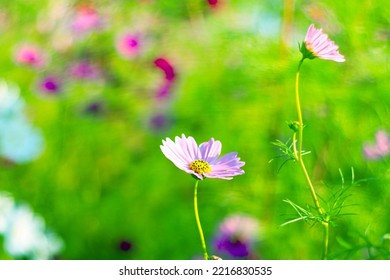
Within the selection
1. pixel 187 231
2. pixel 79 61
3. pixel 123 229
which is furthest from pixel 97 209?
pixel 79 61

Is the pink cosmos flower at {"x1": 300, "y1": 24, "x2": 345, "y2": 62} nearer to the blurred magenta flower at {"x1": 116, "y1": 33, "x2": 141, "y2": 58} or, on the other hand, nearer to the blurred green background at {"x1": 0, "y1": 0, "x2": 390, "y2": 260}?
the blurred green background at {"x1": 0, "y1": 0, "x2": 390, "y2": 260}

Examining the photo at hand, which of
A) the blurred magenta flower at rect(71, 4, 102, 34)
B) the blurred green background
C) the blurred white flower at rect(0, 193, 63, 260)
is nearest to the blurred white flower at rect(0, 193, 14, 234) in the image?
the blurred white flower at rect(0, 193, 63, 260)

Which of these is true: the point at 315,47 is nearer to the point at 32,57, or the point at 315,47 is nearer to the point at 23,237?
the point at 23,237

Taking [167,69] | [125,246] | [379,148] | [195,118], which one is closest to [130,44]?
[167,69]

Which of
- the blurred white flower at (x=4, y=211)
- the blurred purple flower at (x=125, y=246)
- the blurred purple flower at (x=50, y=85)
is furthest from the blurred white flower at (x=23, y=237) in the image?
the blurred purple flower at (x=50, y=85)

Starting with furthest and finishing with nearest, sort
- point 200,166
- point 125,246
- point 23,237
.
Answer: point 125,246, point 23,237, point 200,166

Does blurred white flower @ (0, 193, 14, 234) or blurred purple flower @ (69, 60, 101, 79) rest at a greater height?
blurred purple flower @ (69, 60, 101, 79)

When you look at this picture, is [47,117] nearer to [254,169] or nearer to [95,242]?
[95,242]


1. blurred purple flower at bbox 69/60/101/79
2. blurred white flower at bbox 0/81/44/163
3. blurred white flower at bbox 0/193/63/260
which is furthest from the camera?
blurred purple flower at bbox 69/60/101/79
